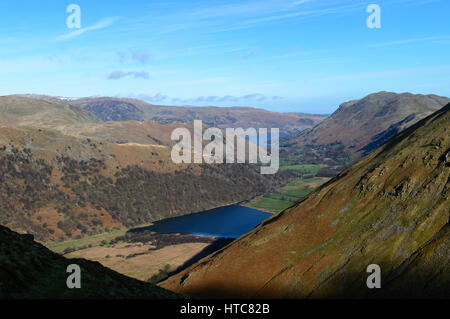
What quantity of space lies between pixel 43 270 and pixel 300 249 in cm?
6954

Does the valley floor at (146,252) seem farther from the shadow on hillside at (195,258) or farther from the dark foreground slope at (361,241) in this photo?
the dark foreground slope at (361,241)

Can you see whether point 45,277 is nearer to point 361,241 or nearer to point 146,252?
point 361,241

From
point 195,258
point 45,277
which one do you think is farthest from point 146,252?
point 45,277

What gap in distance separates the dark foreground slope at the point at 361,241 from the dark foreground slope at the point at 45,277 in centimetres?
4372

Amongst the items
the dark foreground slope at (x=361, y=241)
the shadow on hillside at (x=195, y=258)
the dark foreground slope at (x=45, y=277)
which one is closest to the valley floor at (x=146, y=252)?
the shadow on hillside at (x=195, y=258)

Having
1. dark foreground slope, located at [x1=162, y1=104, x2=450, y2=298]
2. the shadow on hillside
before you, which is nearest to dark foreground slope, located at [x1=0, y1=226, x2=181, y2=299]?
dark foreground slope, located at [x1=162, y1=104, x2=450, y2=298]

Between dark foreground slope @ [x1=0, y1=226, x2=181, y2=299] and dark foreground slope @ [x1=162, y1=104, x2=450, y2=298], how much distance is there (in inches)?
1721

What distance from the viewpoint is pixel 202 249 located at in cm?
16762

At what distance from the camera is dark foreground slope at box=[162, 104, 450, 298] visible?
73125mm

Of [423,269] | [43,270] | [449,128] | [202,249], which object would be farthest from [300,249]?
[202,249]

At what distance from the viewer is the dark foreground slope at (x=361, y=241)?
73.1 m

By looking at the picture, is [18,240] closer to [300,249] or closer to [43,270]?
[43,270]

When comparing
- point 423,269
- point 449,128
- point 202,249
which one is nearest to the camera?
point 423,269
